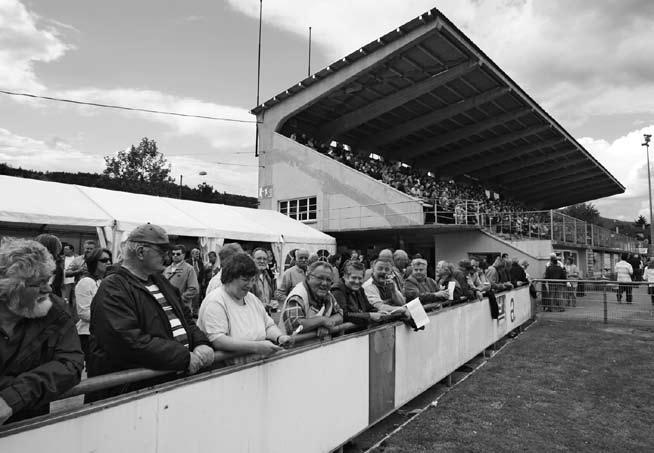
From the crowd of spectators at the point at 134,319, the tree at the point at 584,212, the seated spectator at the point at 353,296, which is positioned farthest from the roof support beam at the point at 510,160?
the tree at the point at 584,212

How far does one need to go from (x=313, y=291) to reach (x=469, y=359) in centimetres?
428

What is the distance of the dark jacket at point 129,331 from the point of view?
93.4 inches

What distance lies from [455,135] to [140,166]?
43.9m

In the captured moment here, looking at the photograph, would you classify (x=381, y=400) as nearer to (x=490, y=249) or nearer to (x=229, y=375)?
(x=229, y=375)

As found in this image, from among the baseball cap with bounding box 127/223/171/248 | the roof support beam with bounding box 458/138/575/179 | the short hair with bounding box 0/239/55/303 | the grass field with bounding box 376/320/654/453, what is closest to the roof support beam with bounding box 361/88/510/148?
the roof support beam with bounding box 458/138/575/179

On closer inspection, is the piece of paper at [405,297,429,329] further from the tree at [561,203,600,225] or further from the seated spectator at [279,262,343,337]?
the tree at [561,203,600,225]

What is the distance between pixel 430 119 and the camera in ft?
80.5

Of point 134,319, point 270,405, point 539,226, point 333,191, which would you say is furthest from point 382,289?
point 333,191

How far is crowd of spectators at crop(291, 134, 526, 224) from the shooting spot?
1981 cm

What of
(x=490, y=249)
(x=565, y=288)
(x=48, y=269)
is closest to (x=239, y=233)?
(x=565, y=288)

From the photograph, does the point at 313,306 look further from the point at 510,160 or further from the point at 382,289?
the point at 510,160

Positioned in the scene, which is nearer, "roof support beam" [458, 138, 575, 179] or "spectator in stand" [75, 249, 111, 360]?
"spectator in stand" [75, 249, 111, 360]

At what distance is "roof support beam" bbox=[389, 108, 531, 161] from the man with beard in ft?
86.1

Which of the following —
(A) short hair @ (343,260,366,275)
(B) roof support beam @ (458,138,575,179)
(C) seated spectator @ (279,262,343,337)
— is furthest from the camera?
(B) roof support beam @ (458,138,575,179)
